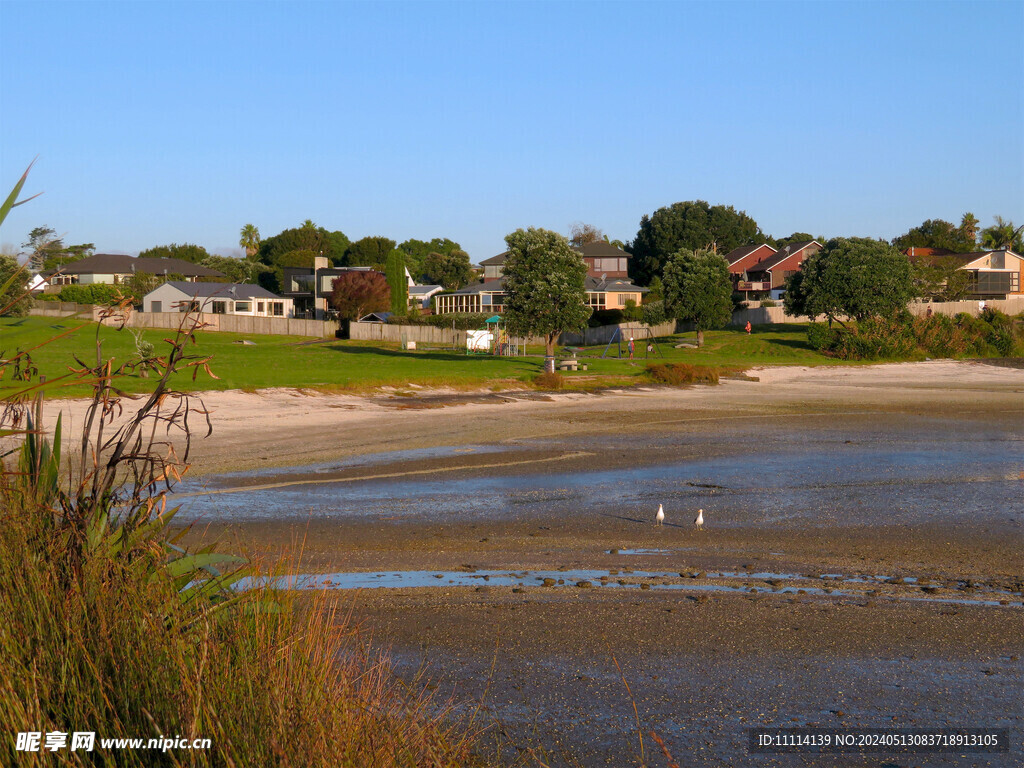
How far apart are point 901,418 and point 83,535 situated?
2819 centimetres

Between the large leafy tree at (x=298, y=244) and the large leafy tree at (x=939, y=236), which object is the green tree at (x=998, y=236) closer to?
the large leafy tree at (x=939, y=236)

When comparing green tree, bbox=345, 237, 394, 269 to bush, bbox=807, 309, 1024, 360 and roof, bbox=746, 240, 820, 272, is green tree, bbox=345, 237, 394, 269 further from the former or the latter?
bush, bbox=807, 309, 1024, 360

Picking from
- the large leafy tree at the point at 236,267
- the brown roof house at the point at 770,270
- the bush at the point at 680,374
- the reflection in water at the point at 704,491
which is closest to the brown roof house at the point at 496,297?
the brown roof house at the point at 770,270

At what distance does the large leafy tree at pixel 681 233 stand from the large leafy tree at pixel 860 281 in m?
60.3

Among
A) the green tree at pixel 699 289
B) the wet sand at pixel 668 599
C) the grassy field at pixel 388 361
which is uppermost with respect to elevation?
the green tree at pixel 699 289

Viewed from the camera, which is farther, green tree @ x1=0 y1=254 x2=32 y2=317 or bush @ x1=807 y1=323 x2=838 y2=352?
bush @ x1=807 y1=323 x2=838 y2=352

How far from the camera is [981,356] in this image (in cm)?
5797

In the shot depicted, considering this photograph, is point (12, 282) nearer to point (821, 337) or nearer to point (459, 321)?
point (821, 337)

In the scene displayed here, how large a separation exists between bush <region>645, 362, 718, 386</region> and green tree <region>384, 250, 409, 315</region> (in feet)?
188

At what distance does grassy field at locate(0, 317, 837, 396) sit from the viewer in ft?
108

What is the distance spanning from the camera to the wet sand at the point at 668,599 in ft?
20.3

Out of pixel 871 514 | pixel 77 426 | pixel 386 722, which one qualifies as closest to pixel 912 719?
pixel 386 722

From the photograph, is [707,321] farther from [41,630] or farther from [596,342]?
[41,630]

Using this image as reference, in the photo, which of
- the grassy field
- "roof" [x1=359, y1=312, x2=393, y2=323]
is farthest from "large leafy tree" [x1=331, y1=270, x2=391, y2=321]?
the grassy field
